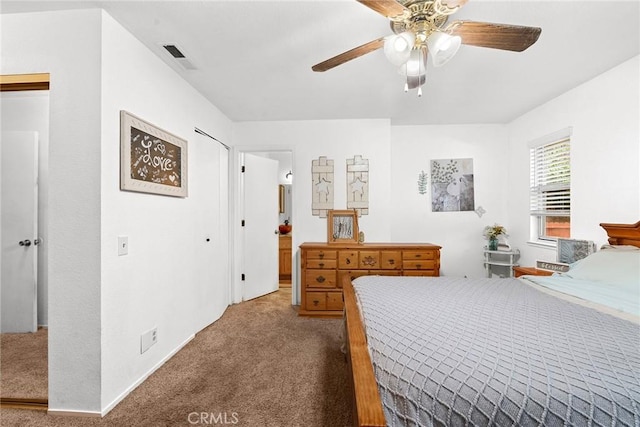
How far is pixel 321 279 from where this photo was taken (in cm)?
306

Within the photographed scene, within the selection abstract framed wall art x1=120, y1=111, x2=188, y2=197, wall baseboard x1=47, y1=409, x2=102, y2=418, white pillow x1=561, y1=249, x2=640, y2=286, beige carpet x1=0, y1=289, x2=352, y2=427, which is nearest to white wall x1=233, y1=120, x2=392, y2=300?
beige carpet x1=0, y1=289, x2=352, y2=427

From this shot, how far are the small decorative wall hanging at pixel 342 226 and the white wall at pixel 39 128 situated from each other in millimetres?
3010

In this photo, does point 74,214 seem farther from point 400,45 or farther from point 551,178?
point 551,178

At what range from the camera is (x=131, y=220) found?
1762 millimetres

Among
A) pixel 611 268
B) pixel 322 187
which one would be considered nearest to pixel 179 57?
pixel 322 187

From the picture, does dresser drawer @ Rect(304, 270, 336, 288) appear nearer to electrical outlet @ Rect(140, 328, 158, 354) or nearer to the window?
electrical outlet @ Rect(140, 328, 158, 354)

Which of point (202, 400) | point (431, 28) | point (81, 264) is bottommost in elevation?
point (202, 400)

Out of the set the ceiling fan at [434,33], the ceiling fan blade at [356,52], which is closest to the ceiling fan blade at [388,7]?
the ceiling fan at [434,33]

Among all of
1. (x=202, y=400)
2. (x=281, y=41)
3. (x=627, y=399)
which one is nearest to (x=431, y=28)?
(x=281, y=41)

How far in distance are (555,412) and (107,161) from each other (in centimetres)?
232

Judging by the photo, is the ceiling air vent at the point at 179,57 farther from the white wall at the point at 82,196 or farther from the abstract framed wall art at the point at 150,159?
the abstract framed wall art at the point at 150,159

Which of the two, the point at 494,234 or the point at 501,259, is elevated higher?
the point at 494,234

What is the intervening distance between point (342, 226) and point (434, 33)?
2.32m

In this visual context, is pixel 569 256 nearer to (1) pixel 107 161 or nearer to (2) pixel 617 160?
(2) pixel 617 160
